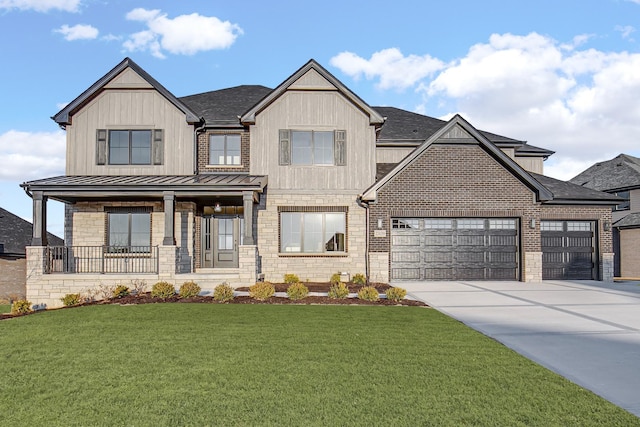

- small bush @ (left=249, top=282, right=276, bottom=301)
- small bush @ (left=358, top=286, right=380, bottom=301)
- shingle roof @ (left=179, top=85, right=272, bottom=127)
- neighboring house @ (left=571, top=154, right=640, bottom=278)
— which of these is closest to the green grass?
small bush @ (left=358, top=286, right=380, bottom=301)

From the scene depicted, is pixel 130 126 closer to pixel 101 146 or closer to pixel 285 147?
pixel 101 146

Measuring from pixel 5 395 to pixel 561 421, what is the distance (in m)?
5.99

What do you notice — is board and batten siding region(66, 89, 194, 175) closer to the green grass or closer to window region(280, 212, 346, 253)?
window region(280, 212, 346, 253)

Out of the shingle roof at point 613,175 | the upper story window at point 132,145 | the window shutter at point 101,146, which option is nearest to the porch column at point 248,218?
the upper story window at point 132,145

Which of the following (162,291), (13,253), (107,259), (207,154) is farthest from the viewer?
(13,253)

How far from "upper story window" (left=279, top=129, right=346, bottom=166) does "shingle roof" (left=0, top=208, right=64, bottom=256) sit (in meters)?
12.8

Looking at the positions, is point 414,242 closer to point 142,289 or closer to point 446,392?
point 142,289

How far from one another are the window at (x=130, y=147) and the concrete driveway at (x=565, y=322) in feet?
35.5

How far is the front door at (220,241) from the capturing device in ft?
56.4

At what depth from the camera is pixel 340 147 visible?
16766mm

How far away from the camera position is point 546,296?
1251cm

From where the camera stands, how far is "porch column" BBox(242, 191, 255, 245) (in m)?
14.4

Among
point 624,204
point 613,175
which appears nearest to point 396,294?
point 624,204

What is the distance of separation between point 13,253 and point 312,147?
13893 millimetres
